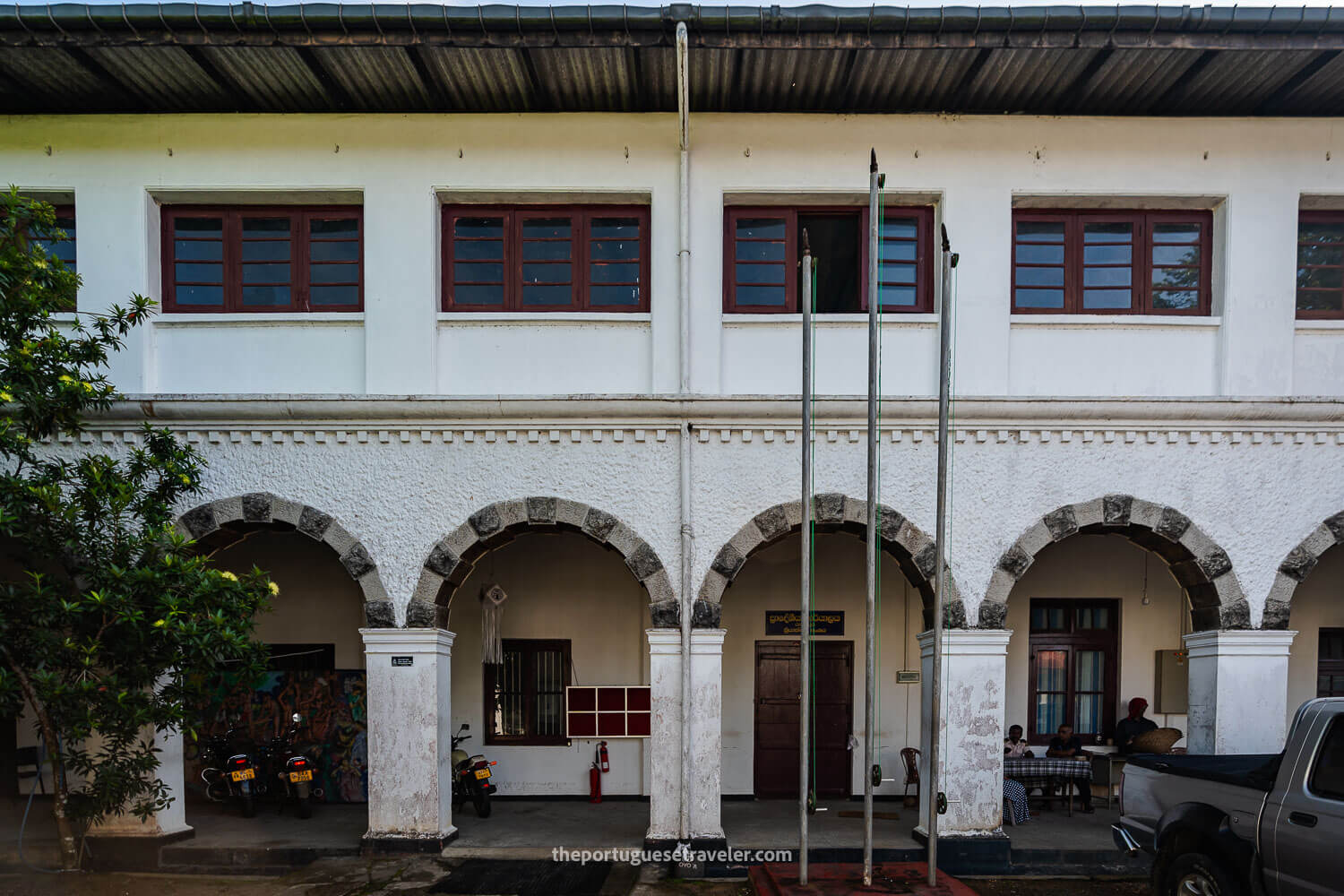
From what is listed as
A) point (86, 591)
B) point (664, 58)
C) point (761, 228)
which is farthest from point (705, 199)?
point (86, 591)

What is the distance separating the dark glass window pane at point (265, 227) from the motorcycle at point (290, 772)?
5660mm

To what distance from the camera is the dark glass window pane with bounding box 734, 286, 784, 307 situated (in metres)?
9.19

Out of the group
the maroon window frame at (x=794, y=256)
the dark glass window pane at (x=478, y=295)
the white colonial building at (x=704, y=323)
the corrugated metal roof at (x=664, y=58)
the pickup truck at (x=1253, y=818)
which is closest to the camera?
the pickup truck at (x=1253, y=818)

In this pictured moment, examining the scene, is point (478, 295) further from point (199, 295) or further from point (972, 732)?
point (972, 732)

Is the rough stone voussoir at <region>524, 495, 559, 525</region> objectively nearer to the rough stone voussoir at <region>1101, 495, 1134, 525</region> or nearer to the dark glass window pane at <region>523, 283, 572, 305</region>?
the dark glass window pane at <region>523, 283, 572, 305</region>

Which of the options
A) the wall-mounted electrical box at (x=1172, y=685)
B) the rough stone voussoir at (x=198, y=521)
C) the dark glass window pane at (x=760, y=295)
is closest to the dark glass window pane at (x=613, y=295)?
the dark glass window pane at (x=760, y=295)

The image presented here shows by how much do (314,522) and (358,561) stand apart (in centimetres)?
57

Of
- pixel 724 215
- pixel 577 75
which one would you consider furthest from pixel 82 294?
pixel 724 215

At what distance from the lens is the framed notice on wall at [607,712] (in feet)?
36.3

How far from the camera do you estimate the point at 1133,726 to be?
10844 mm

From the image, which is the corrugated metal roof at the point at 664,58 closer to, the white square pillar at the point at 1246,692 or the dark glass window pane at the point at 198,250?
the dark glass window pane at the point at 198,250

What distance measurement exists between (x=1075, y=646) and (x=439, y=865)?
25.7 ft

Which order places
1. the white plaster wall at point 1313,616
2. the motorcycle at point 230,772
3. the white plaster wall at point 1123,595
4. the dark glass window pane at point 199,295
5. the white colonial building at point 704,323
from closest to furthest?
the white colonial building at point 704,323 < the dark glass window pane at point 199,295 < the motorcycle at point 230,772 < the white plaster wall at point 1313,616 < the white plaster wall at point 1123,595

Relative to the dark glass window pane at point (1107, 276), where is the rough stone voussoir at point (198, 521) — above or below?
below
